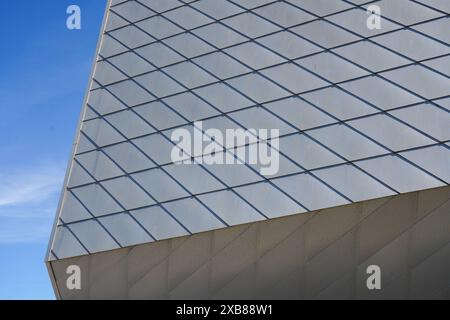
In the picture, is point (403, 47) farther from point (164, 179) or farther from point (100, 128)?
point (100, 128)

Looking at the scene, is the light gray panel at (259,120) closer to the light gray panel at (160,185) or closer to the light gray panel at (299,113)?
the light gray panel at (299,113)

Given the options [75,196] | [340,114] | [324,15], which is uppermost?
[324,15]

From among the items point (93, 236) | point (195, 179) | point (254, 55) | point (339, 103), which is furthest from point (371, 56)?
point (93, 236)

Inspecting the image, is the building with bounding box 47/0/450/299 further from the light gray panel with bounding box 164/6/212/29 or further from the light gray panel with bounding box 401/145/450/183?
the light gray panel with bounding box 164/6/212/29

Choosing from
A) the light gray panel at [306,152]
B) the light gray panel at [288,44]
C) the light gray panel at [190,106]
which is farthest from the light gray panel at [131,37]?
A: the light gray panel at [306,152]

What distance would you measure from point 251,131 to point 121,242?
15.3ft

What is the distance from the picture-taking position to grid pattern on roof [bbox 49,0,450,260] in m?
18.0

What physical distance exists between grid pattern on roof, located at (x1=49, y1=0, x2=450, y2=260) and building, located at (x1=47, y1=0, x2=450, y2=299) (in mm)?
45

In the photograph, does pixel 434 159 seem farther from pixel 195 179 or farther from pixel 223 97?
pixel 223 97

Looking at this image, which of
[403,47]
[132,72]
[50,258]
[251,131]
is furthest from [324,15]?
[50,258]

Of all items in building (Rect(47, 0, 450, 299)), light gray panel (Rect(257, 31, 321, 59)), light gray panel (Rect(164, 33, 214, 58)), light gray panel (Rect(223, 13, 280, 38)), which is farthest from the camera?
light gray panel (Rect(164, 33, 214, 58))

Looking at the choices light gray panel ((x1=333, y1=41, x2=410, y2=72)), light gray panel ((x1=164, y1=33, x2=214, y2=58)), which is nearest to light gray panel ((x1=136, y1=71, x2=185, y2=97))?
light gray panel ((x1=164, y1=33, x2=214, y2=58))

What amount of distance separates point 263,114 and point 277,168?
2.05 m

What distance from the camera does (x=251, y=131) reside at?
66.0ft
